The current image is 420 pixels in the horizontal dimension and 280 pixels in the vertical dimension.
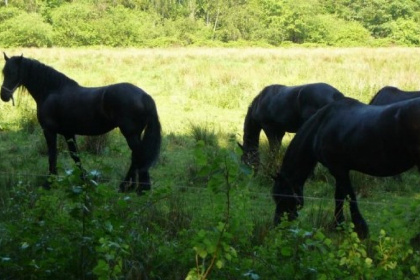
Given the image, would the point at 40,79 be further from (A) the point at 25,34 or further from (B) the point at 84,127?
(A) the point at 25,34

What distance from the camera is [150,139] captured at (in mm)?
7695

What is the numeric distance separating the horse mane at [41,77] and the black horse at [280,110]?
303 centimetres

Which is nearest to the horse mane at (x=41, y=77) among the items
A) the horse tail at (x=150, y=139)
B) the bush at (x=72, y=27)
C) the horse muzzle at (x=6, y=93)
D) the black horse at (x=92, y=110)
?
the black horse at (x=92, y=110)

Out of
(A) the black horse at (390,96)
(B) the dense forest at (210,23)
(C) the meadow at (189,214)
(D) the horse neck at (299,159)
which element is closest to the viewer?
(C) the meadow at (189,214)

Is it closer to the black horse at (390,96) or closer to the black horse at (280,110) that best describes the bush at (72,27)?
the black horse at (280,110)

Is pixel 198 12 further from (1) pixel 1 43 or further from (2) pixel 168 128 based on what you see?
(2) pixel 168 128

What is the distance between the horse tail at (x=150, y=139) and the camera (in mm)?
7625

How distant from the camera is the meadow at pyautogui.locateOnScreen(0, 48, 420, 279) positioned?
10.3ft

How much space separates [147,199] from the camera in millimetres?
3951

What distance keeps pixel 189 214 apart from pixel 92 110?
3.09 m

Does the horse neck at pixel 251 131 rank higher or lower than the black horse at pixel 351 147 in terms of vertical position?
lower

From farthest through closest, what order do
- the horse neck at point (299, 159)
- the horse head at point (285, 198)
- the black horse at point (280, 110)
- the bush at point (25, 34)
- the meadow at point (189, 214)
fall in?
the bush at point (25, 34) < the black horse at point (280, 110) < the horse neck at point (299, 159) < the horse head at point (285, 198) < the meadow at point (189, 214)

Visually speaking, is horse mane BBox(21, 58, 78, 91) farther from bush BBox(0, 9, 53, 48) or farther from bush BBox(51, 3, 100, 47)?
bush BBox(51, 3, 100, 47)

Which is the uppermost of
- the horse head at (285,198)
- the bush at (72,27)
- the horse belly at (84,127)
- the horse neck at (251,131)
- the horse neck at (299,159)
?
the horse neck at (299,159)
